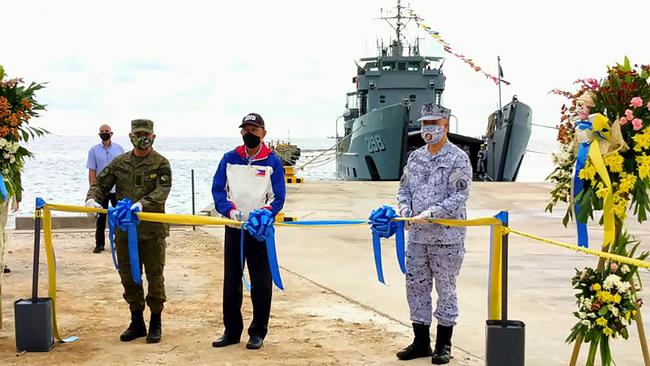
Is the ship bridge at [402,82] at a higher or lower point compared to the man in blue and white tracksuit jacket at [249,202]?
higher

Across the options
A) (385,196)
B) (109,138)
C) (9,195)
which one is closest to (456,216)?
(9,195)

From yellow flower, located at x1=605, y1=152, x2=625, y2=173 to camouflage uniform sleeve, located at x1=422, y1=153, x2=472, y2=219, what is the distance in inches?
41.4

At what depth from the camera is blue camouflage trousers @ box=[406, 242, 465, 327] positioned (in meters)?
5.44

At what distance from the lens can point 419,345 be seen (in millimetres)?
5594

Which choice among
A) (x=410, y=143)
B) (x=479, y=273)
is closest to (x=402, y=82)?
(x=410, y=143)

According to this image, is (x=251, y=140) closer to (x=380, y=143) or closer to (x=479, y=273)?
(x=479, y=273)

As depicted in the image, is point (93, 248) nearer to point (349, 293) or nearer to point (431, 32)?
point (349, 293)

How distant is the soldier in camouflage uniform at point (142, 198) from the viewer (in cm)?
604

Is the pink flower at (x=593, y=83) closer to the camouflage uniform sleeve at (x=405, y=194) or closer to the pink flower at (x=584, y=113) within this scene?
the pink flower at (x=584, y=113)

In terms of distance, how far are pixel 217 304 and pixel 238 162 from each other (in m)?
2.05

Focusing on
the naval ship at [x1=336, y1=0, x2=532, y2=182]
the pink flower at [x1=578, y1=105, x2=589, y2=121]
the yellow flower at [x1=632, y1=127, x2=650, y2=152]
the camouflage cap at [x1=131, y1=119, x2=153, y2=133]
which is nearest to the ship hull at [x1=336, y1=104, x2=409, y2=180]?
the naval ship at [x1=336, y1=0, x2=532, y2=182]

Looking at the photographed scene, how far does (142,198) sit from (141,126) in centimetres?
57

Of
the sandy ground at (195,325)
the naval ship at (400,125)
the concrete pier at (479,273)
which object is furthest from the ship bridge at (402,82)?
the sandy ground at (195,325)

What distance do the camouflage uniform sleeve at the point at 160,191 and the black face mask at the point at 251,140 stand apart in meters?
0.66
